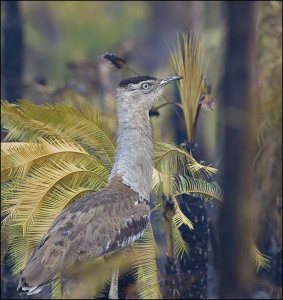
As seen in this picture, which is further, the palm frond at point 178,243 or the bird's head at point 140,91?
the palm frond at point 178,243

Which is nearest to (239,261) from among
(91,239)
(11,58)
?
(91,239)

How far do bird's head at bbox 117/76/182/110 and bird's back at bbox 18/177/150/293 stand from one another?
1.09 m

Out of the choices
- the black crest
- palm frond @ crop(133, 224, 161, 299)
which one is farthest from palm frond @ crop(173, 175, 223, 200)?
the black crest

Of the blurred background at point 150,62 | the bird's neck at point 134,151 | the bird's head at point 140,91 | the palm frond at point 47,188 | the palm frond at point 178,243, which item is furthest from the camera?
the blurred background at point 150,62

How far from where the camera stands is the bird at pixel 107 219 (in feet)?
31.0

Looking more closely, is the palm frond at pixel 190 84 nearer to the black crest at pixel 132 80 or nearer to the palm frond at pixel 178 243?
the palm frond at pixel 178 243

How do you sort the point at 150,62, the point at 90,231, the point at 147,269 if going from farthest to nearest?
the point at 150,62 < the point at 147,269 < the point at 90,231

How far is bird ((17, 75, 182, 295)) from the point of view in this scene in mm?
9445

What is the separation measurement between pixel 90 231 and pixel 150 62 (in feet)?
93.5

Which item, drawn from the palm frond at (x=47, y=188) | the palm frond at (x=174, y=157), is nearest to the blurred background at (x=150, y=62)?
the palm frond at (x=174, y=157)

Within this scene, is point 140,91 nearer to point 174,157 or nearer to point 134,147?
point 134,147

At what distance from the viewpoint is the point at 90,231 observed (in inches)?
381

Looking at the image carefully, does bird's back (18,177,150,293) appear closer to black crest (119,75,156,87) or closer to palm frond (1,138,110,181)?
black crest (119,75,156,87)

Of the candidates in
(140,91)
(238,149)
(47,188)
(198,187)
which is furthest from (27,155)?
(238,149)
